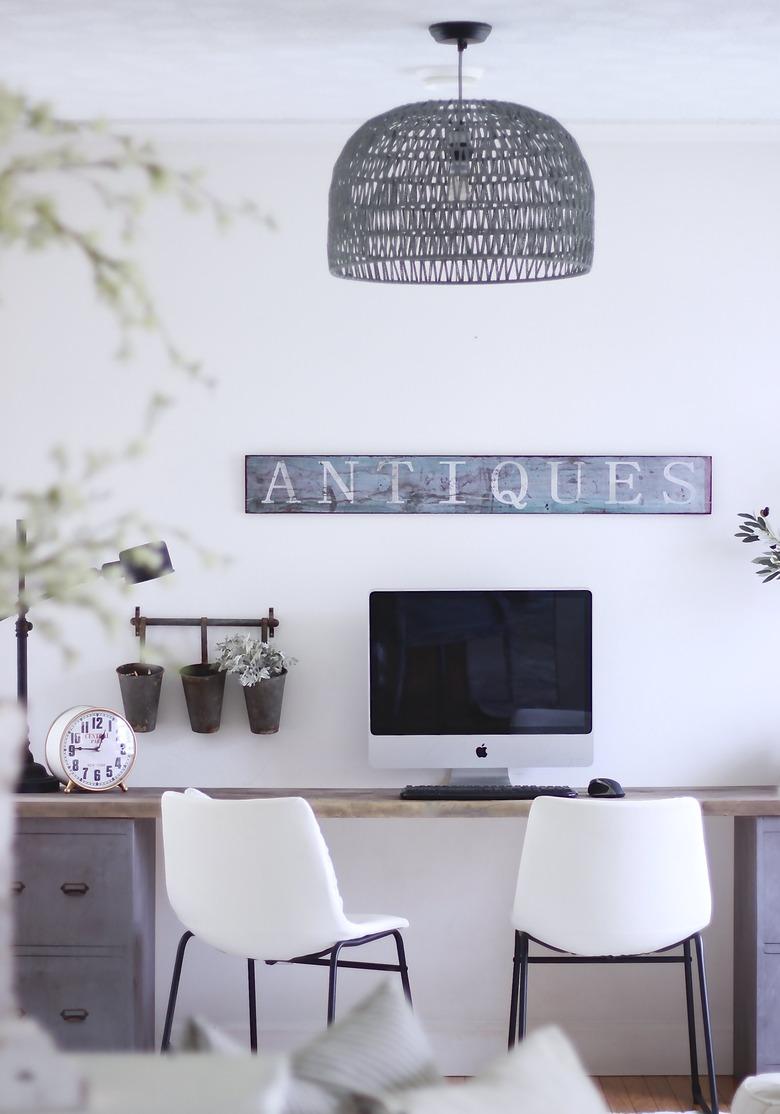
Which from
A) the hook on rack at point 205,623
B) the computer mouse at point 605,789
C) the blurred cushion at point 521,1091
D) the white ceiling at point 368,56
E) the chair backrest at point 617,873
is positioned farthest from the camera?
the hook on rack at point 205,623

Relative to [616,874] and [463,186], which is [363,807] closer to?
[616,874]

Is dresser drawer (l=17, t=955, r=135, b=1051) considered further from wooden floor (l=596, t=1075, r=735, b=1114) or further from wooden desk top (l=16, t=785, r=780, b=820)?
wooden floor (l=596, t=1075, r=735, b=1114)

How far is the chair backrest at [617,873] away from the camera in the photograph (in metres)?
3.19

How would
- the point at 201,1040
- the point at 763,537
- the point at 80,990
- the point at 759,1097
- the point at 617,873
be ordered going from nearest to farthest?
1. the point at 201,1040
2. the point at 759,1097
3. the point at 617,873
4. the point at 80,990
5. the point at 763,537

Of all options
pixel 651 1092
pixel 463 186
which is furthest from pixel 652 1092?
→ pixel 463 186

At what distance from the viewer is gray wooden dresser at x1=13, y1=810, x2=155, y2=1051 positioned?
367cm

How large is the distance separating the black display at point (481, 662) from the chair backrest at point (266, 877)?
2.64ft

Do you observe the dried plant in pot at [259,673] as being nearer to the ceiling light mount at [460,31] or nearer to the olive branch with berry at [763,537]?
the olive branch with berry at [763,537]

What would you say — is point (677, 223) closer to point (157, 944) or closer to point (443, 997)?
point (443, 997)

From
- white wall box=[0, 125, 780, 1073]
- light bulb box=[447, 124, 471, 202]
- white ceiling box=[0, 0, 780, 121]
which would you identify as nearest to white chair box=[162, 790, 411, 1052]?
white wall box=[0, 125, 780, 1073]

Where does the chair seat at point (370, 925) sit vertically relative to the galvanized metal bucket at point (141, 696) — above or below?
below

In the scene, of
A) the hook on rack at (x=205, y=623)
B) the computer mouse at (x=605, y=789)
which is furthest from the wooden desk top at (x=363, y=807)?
the hook on rack at (x=205, y=623)

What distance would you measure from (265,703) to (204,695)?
0.19 metres

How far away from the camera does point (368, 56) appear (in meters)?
3.36
